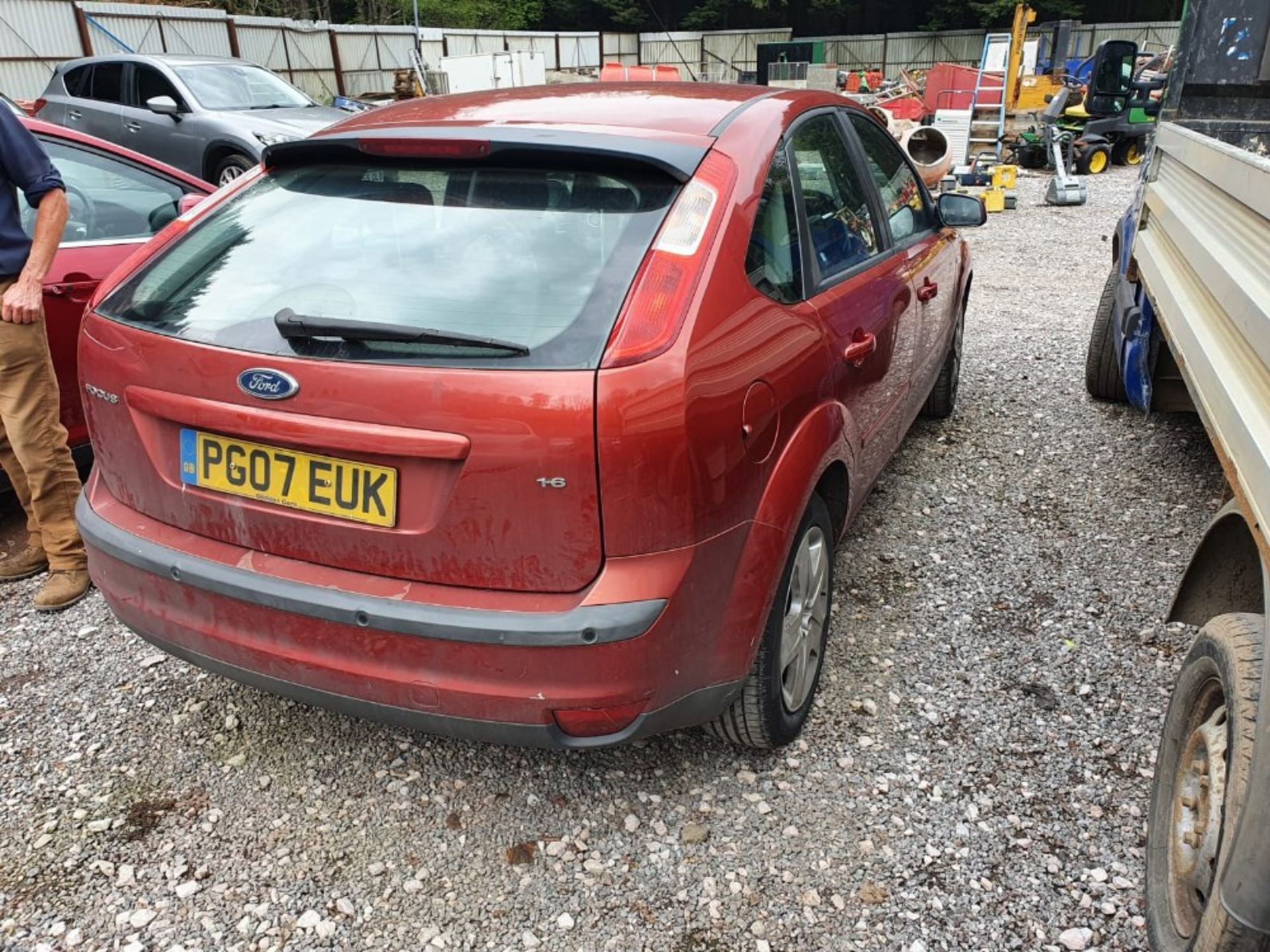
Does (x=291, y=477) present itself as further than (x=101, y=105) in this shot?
No

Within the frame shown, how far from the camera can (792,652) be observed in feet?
8.31

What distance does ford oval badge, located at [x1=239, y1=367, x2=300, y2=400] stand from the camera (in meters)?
1.95

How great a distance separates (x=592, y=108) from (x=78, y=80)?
439 inches

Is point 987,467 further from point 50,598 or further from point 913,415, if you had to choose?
Answer: point 50,598

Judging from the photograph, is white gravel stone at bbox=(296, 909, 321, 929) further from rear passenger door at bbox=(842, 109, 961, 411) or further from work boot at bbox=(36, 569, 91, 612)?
rear passenger door at bbox=(842, 109, 961, 411)

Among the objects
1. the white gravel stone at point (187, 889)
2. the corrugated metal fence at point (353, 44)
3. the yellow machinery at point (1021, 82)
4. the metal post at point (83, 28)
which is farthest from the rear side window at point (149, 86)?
the yellow machinery at point (1021, 82)

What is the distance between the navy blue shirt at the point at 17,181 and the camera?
310cm

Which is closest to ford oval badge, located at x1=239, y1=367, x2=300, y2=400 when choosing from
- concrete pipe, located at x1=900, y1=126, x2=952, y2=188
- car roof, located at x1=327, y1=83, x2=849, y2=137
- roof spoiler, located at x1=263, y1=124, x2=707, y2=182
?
roof spoiler, located at x1=263, y1=124, x2=707, y2=182

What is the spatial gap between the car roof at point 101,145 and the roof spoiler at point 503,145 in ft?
7.36

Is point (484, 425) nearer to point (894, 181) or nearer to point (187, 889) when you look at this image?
point (187, 889)

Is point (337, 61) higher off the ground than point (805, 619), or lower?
higher

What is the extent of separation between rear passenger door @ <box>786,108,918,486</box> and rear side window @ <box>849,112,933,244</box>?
0.17 m

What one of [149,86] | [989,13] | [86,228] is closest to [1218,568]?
[86,228]

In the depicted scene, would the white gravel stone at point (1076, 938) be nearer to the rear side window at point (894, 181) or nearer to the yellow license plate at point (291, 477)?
the yellow license plate at point (291, 477)
